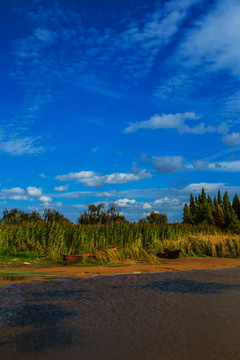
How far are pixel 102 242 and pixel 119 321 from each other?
12.6 m

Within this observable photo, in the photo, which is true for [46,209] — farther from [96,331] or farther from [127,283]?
[96,331]

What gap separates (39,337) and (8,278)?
16.3 feet

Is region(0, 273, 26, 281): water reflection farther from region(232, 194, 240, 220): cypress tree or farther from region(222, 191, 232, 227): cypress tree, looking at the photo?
region(232, 194, 240, 220): cypress tree

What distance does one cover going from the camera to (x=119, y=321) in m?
4.77

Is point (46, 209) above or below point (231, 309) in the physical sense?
above

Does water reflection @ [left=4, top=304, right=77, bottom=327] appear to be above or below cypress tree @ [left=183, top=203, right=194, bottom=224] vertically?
below

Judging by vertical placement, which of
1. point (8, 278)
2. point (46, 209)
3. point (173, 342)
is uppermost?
point (46, 209)

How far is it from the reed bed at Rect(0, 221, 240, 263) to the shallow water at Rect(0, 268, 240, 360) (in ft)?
22.6

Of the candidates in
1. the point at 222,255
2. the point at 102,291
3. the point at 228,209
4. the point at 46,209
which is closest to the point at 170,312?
the point at 102,291

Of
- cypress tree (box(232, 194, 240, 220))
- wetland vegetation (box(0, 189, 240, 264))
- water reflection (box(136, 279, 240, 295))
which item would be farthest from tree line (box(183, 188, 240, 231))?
water reflection (box(136, 279, 240, 295))

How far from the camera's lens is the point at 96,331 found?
4.31m

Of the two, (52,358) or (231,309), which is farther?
(231,309)

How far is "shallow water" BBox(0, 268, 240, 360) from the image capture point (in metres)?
3.65

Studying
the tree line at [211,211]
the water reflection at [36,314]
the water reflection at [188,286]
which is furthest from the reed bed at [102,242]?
the tree line at [211,211]
